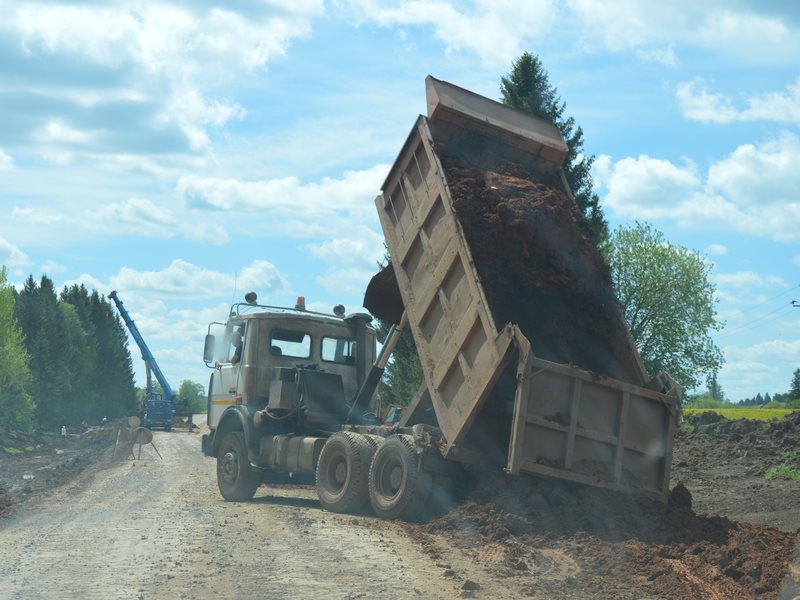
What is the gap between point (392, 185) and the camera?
44.4 ft

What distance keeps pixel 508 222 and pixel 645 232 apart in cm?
4681

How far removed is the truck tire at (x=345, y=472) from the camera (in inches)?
502

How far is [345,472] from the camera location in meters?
13.2

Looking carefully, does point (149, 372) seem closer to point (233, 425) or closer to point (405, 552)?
point (233, 425)

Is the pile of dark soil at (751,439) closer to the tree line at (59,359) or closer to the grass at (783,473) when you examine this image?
the grass at (783,473)

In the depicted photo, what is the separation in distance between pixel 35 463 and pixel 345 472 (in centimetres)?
2122

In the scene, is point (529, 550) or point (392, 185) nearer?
point (529, 550)

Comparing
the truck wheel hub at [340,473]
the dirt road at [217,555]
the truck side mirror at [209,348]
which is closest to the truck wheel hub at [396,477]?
the dirt road at [217,555]

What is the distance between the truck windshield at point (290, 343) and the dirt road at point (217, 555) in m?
2.42

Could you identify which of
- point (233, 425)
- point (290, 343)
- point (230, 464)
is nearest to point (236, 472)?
point (230, 464)

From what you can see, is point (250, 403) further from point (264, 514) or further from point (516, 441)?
point (516, 441)

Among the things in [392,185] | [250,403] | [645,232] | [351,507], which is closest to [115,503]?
[250,403]

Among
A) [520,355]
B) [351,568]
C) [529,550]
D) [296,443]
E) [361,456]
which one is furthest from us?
[296,443]

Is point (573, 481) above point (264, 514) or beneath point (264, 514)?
above
